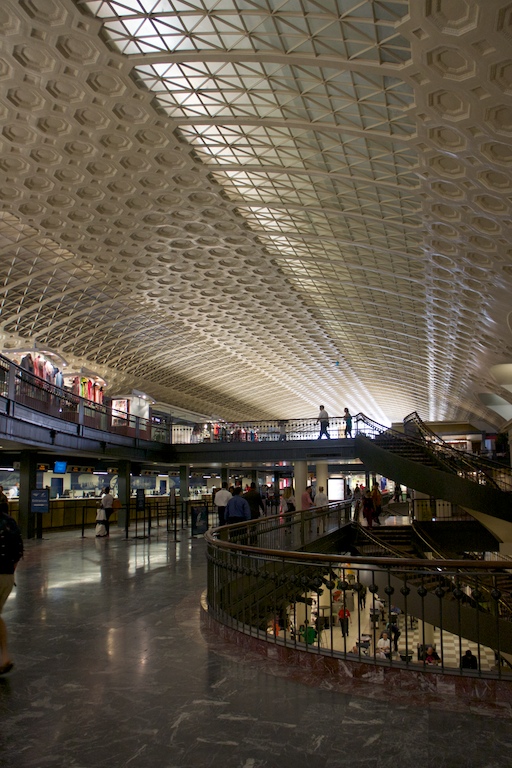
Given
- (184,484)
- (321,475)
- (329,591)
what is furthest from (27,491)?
(321,475)

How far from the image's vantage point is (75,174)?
26781 mm

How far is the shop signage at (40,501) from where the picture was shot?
20.7 meters

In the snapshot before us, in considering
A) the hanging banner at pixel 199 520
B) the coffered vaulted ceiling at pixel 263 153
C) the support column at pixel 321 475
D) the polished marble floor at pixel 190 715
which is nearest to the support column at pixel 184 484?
the support column at pixel 321 475

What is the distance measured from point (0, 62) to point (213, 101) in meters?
7.53

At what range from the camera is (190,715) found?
4.67m

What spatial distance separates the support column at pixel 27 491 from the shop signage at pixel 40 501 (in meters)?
1.65

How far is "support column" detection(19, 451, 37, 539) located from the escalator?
13.9m

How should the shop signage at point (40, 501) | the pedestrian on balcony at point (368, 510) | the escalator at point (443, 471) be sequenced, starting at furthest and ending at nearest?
the pedestrian on balcony at point (368, 510) < the escalator at point (443, 471) < the shop signage at point (40, 501)

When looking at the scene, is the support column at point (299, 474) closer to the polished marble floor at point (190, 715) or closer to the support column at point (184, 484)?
the support column at point (184, 484)

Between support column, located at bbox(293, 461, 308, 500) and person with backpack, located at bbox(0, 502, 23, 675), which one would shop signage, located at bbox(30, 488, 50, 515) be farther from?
support column, located at bbox(293, 461, 308, 500)

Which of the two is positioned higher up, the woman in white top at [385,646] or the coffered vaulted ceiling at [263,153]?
the coffered vaulted ceiling at [263,153]

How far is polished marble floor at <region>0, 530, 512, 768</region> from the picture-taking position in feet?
13.1

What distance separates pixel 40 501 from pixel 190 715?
1767 cm

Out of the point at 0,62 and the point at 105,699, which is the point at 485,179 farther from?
the point at 105,699
